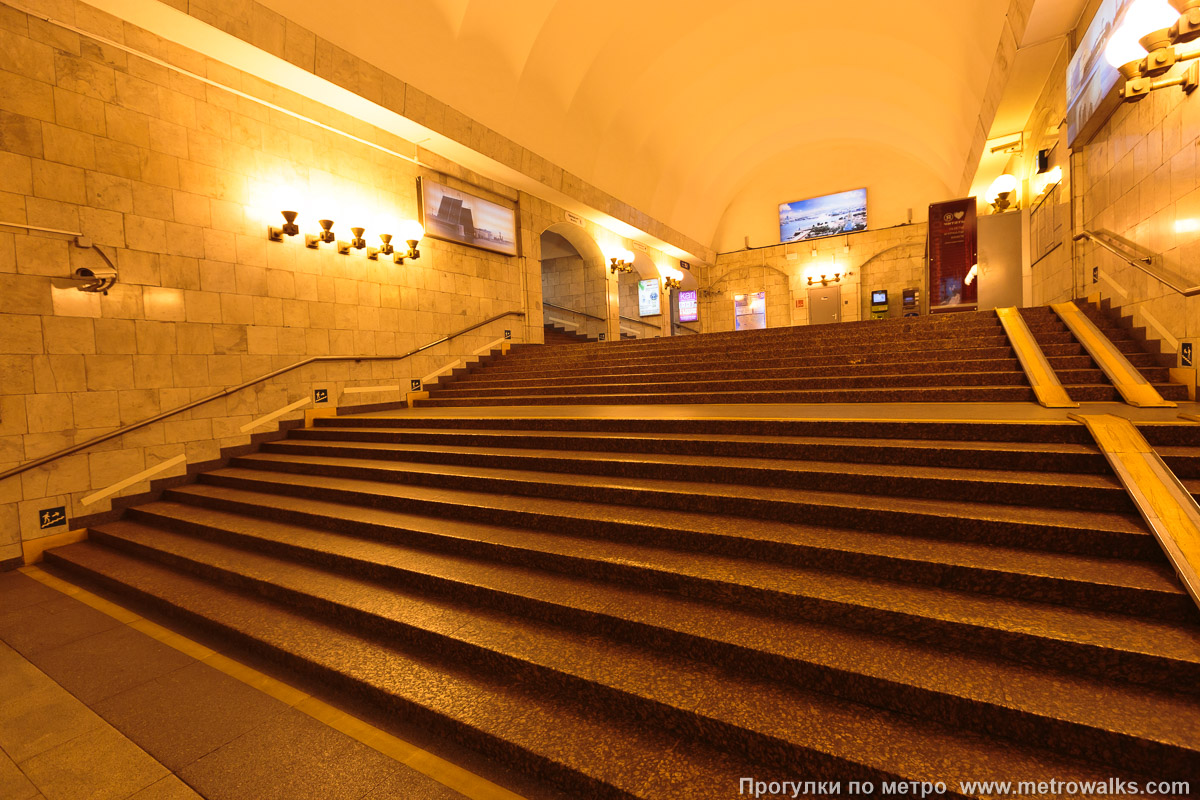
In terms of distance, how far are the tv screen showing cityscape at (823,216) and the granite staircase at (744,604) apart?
16695 millimetres

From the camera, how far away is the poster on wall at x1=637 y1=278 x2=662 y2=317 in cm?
1869

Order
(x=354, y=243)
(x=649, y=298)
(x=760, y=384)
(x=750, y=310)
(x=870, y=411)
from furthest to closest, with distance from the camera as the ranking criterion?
1. (x=750, y=310)
2. (x=649, y=298)
3. (x=354, y=243)
4. (x=760, y=384)
5. (x=870, y=411)

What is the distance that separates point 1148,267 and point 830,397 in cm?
323

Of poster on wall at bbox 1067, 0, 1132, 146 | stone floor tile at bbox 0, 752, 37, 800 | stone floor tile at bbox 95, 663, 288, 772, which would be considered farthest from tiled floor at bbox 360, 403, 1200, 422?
stone floor tile at bbox 0, 752, 37, 800

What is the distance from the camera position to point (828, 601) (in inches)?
91.5

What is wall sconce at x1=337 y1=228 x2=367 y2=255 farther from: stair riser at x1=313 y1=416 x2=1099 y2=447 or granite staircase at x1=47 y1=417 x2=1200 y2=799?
granite staircase at x1=47 y1=417 x2=1200 y2=799

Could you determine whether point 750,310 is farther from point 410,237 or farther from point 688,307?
point 410,237

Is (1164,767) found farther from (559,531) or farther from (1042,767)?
(559,531)

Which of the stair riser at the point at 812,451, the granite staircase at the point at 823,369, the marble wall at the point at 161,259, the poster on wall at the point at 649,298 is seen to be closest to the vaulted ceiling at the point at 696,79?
the marble wall at the point at 161,259

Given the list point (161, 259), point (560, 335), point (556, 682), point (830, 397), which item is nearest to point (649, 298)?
point (560, 335)

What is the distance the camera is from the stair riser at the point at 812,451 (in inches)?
120

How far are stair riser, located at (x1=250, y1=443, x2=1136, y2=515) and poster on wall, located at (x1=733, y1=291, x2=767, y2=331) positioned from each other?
16.1 metres

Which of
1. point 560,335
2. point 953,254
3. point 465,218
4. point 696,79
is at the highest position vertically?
point 696,79

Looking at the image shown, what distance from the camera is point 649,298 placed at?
61.9ft
